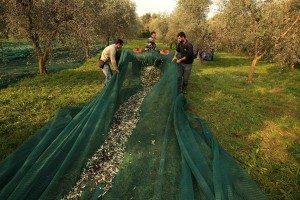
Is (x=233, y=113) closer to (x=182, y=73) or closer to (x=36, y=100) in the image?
(x=182, y=73)

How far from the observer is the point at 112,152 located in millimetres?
6684

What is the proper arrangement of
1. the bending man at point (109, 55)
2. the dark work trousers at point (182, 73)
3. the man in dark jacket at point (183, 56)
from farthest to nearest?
1. the dark work trousers at point (182, 73)
2. the man in dark jacket at point (183, 56)
3. the bending man at point (109, 55)

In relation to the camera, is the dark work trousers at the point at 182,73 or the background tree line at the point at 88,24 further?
the background tree line at the point at 88,24

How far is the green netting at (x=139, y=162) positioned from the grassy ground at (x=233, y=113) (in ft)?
3.51

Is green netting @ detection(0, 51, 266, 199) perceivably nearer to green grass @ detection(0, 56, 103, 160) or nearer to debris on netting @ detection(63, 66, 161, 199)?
debris on netting @ detection(63, 66, 161, 199)

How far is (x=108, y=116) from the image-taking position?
301 inches

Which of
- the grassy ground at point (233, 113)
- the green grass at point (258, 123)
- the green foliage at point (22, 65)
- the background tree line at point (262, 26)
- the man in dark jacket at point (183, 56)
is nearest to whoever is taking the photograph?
the green grass at point (258, 123)

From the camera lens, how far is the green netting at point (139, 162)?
16.7ft

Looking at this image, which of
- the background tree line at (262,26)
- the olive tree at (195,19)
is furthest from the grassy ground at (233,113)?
the olive tree at (195,19)

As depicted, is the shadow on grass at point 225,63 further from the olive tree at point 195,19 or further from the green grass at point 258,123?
the green grass at point 258,123

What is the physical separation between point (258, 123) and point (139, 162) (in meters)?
6.11

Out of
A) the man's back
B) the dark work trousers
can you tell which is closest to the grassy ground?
the dark work trousers

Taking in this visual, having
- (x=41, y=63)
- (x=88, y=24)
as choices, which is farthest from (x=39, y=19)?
(x=41, y=63)

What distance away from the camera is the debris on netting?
5.52 metres
